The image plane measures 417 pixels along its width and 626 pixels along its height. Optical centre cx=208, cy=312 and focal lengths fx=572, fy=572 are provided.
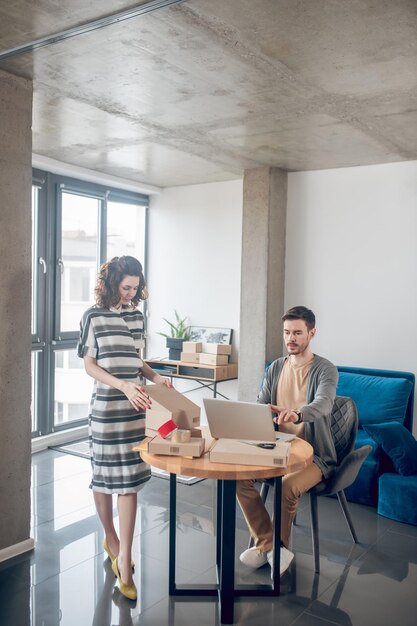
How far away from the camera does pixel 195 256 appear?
6.78 m

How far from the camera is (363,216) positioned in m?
5.48

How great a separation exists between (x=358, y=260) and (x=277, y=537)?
3.28 m

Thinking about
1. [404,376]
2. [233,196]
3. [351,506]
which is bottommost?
[351,506]

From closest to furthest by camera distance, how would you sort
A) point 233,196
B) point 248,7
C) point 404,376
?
point 248,7, point 404,376, point 233,196

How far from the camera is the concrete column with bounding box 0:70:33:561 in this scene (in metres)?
3.29

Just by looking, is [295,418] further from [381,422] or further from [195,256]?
[195,256]

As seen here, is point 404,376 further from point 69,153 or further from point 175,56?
point 69,153

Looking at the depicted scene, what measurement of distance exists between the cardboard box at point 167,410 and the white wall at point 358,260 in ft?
9.81

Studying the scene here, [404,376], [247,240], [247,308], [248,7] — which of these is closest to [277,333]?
[247,308]

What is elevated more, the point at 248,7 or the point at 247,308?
the point at 248,7

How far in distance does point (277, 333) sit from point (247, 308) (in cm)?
41

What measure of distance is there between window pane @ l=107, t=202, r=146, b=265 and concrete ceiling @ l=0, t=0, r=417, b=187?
58.7 inches

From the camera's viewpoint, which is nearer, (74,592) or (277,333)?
(74,592)

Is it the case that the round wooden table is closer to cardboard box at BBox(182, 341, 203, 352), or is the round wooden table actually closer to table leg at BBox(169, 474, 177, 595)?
table leg at BBox(169, 474, 177, 595)
